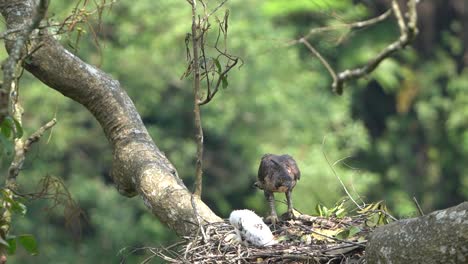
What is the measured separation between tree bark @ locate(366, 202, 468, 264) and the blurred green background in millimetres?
12950

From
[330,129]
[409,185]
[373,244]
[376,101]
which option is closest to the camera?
[373,244]

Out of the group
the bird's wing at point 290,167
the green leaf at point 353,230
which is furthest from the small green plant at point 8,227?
the green leaf at point 353,230

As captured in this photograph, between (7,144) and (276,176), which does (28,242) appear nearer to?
(7,144)

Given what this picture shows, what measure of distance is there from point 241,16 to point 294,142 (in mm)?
2814

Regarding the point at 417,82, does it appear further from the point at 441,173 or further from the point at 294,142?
the point at 294,142

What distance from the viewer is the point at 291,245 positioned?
5.43 meters

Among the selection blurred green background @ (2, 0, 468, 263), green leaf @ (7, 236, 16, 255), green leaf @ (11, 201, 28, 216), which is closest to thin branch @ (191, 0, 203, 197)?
green leaf @ (11, 201, 28, 216)

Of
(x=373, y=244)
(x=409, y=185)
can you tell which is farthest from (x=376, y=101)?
(x=373, y=244)

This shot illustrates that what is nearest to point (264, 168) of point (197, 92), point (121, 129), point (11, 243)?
point (197, 92)

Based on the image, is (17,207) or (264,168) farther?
(264,168)

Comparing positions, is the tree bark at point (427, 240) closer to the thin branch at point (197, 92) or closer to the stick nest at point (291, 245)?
the stick nest at point (291, 245)

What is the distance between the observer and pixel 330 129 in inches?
833

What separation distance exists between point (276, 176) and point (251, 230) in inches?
19.6

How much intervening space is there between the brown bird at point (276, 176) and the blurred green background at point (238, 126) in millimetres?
11403
